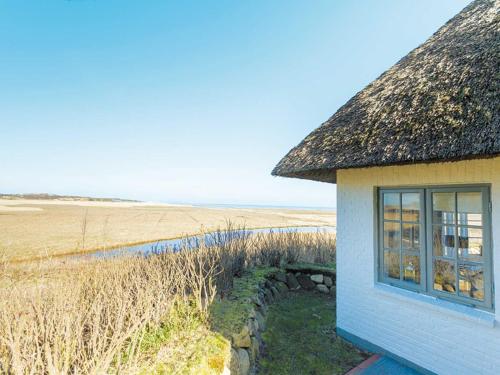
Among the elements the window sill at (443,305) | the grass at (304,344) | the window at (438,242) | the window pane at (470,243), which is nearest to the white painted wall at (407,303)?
the window sill at (443,305)

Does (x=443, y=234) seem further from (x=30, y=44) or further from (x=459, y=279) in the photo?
(x=30, y=44)

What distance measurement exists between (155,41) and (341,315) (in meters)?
9.33

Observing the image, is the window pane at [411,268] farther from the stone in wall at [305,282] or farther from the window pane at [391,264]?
the stone in wall at [305,282]

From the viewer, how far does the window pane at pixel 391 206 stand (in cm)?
359

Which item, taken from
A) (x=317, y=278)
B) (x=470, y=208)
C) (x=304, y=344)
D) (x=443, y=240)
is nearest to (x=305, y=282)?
(x=317, y=278)

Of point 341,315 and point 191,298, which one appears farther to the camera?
point 341,315

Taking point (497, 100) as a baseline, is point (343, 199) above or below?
below

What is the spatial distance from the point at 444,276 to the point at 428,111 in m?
1.81

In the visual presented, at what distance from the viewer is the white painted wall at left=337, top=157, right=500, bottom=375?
8.89 ft

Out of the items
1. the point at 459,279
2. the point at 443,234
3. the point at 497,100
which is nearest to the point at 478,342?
the point at 459,279

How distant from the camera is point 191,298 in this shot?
362 cm

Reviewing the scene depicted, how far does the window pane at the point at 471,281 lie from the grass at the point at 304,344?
153 centimetres

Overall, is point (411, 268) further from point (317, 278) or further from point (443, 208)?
point (317, 278)

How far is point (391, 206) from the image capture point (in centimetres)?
365
